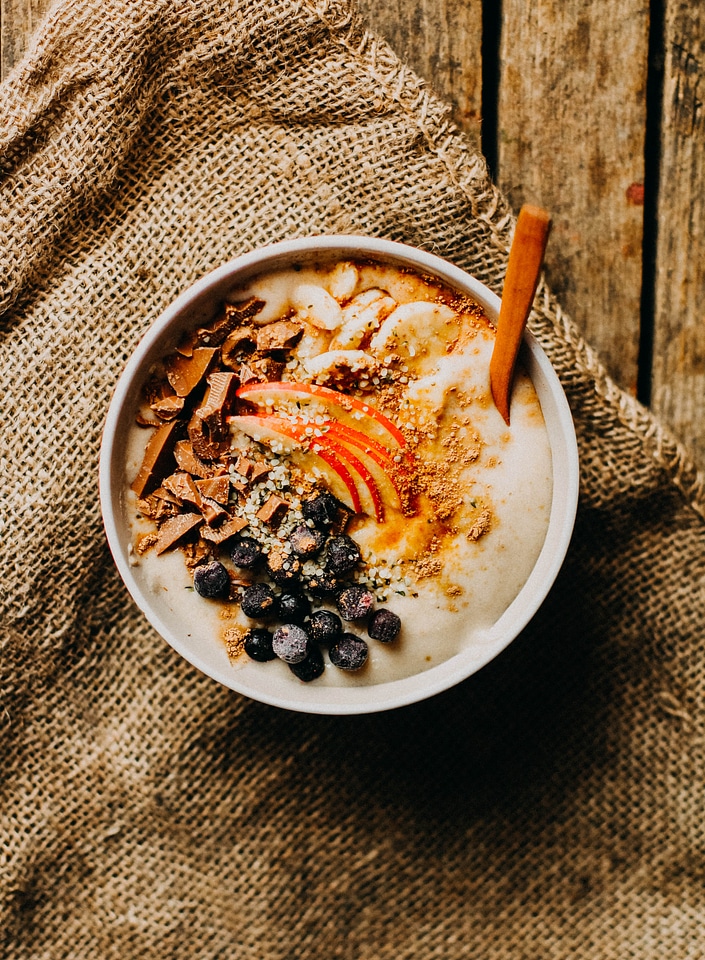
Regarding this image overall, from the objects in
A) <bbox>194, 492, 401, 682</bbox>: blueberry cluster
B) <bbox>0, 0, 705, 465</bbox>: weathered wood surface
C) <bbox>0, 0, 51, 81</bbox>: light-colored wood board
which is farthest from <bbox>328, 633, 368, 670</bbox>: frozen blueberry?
<bbox>0, 0, 51, 81</bbox>: light-colored wood board

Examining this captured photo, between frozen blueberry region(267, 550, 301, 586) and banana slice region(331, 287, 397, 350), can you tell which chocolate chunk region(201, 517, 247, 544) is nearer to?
frozen blueberry region(267, 550, 301, 586)

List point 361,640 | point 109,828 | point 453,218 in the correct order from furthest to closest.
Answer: point 109,828 → point 453,218 → point 361,640

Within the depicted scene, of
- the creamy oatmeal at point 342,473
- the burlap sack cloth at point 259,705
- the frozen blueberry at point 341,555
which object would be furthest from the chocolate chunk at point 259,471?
the burlap sack cloth at point 259,705

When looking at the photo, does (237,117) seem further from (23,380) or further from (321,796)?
(321,796)

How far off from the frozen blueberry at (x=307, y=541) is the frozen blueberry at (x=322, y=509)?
0.03 ft

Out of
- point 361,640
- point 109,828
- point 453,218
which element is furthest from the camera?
point 109,828

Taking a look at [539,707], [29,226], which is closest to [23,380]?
[29,226]

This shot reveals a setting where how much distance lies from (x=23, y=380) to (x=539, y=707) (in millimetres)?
927

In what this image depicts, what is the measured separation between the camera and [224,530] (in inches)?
40.5

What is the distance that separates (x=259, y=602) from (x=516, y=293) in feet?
1.50

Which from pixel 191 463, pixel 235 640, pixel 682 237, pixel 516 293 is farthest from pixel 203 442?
pixel 682 237

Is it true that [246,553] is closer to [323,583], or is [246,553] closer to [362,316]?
[323,583]

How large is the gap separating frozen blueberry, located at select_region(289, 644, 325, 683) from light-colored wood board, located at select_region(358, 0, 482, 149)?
0.79m

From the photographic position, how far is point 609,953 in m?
1.42
